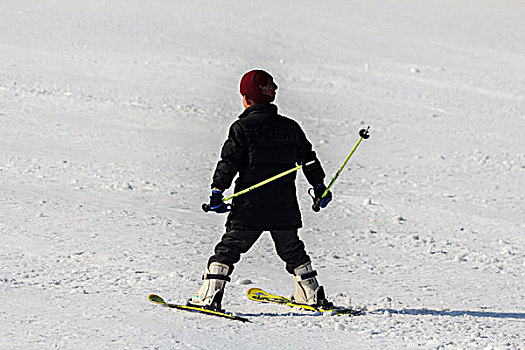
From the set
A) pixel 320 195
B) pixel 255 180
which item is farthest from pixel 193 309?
pixel 320 195

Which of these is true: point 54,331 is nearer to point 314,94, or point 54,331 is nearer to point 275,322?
point 275,322

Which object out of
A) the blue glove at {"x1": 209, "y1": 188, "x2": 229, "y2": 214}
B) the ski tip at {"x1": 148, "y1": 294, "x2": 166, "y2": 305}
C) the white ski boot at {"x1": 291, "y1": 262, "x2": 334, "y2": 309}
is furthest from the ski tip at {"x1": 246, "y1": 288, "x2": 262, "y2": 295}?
the blue glove at {"x1": 209, "y1": 188, "x2": 229, "y2": 214}

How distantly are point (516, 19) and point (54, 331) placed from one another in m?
28.4

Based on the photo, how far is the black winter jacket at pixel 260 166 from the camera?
16.0 feet

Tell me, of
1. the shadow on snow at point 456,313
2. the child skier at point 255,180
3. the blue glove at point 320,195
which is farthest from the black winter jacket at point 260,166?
the shadow on snow at point 456,313

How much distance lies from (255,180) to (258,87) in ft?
1.79

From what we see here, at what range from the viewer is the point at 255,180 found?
4.95 m

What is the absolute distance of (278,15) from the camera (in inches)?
953

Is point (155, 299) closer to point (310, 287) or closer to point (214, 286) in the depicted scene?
point (214, 286)

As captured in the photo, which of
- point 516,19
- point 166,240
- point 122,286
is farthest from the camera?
point 516,19

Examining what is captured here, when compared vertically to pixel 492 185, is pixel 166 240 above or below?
below

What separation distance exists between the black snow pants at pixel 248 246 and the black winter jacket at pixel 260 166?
0.05 m

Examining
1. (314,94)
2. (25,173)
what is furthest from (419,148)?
(25,173)

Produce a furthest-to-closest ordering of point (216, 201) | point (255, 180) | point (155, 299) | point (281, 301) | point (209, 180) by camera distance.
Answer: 1. point (209, 180)
2. point (281, 301)
3. point (155, 299)
4. point (255, 180)
5. point (216, 201)
